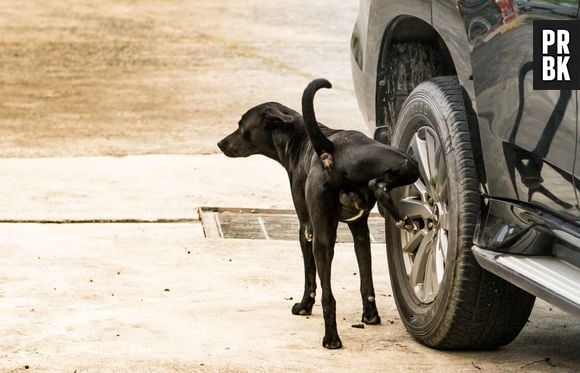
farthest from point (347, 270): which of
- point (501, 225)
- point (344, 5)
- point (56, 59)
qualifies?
point (344, 5)

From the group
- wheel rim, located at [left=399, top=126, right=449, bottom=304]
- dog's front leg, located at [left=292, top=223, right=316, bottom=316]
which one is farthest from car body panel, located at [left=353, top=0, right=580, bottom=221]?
dog's front leg, located at [left=292, top=223, right=316, bottom=316]

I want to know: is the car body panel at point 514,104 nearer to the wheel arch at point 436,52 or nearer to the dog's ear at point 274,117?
the wheel arch at point 436,52

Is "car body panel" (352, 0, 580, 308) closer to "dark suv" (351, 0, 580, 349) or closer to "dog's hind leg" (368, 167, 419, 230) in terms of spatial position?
"dark suv" (351, 0, 580, 349)

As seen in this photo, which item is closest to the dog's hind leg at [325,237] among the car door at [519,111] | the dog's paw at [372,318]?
the dog's paw at [372,318]

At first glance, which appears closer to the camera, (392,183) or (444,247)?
(444,247)

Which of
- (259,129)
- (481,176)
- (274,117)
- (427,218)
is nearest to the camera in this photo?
(481,176)

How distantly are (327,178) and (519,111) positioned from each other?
1.08 metres

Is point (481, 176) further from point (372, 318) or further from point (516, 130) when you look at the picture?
point (372, 318)

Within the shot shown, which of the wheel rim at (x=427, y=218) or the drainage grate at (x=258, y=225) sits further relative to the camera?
the drainage grate at (x=258, y=225)

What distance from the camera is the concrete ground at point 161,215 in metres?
5.34

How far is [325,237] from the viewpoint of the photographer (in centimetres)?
545

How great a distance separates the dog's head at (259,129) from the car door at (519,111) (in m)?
1.30

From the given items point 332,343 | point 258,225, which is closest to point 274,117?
point 332,343

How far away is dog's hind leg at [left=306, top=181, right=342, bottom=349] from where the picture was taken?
212 inches
